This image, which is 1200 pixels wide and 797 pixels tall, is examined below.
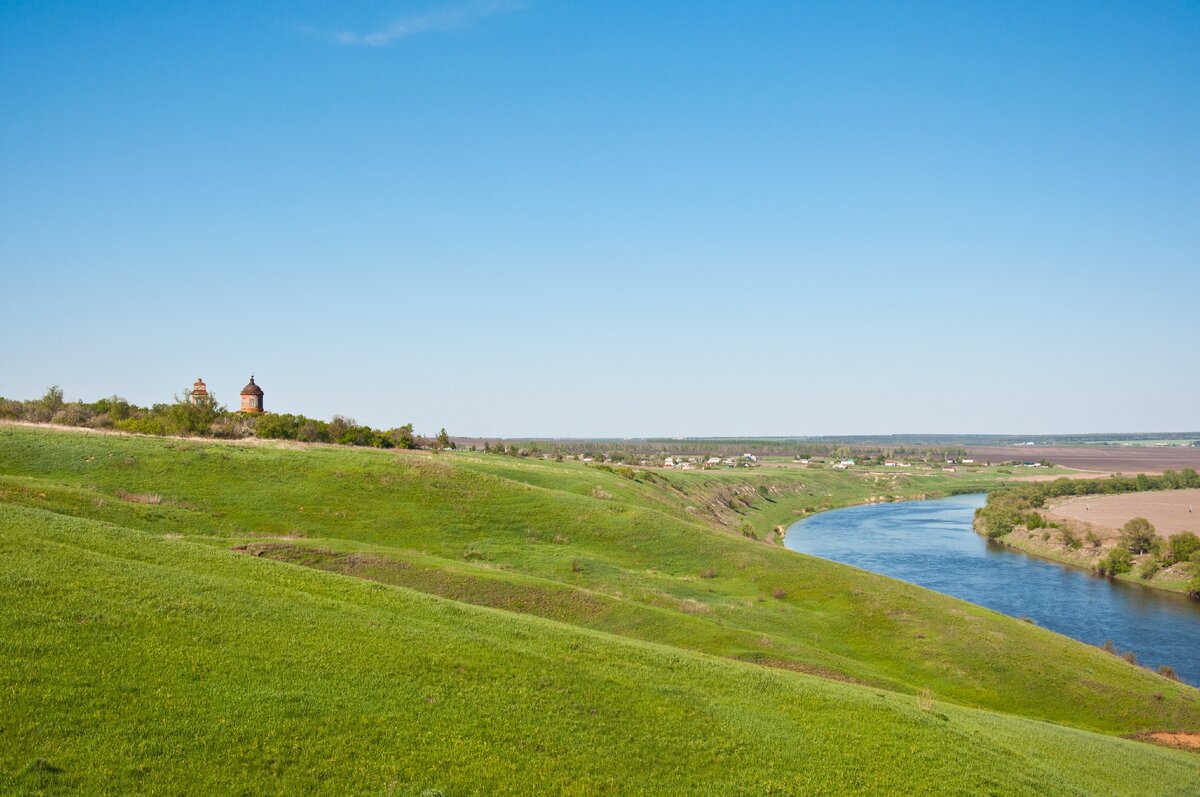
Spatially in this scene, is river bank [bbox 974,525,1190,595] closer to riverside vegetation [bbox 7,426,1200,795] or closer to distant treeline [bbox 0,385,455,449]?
riverside vegetation [bbox 7,426,1200,795]

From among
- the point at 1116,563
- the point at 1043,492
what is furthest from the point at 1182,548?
the point at 1043,492

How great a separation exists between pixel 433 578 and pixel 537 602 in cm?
512

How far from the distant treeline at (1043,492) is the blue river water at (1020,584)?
4.59 metres

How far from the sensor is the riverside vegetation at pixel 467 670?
13727 millimetres

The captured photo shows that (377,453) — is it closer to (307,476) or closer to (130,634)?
(307,476)

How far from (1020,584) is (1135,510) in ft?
229

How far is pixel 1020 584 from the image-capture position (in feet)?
262

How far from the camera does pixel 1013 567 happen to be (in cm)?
9144

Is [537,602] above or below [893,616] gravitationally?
above

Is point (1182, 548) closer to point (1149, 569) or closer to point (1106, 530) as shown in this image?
point (1149, 569)

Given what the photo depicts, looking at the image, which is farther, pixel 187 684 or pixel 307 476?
pixel 307 476

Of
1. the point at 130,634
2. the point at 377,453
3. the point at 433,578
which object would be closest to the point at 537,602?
the point at 433,578

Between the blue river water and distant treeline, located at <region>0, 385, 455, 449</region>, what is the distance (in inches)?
2479

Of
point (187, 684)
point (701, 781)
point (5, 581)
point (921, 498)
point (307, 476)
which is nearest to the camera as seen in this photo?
point (187, 684)
